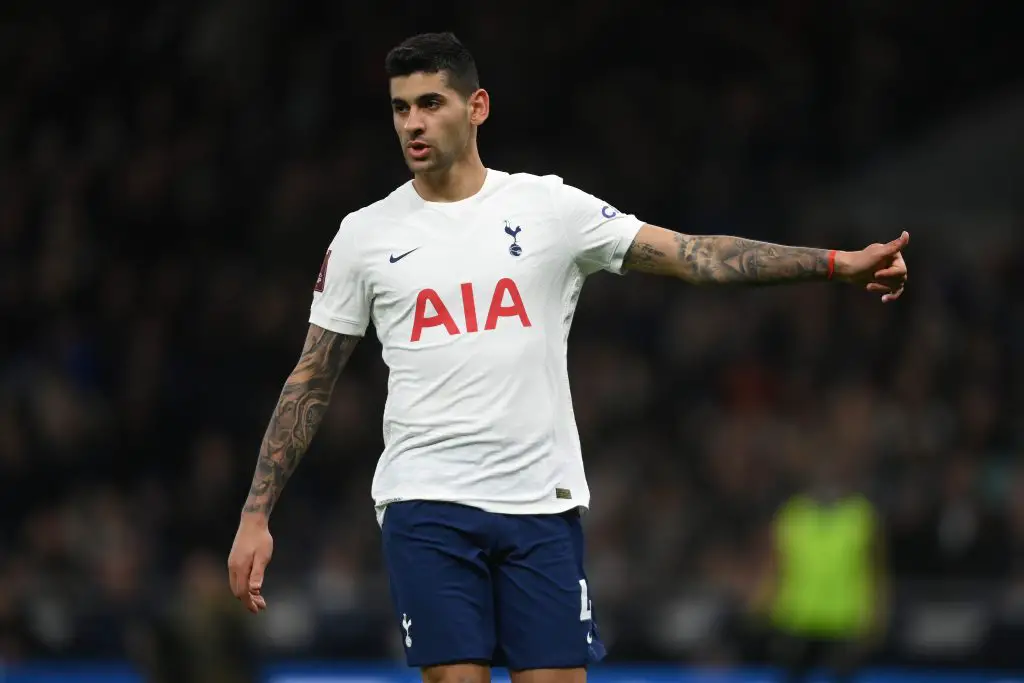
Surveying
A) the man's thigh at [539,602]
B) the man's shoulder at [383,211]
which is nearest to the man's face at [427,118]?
the man's shoulder at [383,211]

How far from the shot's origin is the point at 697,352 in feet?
40.6

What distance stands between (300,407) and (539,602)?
32.4 inches

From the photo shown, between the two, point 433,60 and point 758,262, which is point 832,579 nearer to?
point 758,262

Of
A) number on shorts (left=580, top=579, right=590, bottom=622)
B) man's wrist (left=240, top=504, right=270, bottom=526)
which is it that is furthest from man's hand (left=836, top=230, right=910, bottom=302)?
man's wrist (left=240, top=504, right=270, bottom=526)

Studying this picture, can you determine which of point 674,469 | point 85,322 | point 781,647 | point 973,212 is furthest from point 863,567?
point 85,322

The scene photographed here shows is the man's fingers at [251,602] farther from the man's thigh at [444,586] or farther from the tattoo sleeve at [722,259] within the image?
the tattoo sleeve at [722,259]

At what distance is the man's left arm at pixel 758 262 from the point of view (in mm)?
4387

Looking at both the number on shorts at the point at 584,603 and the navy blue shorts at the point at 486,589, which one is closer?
the navy blue shorts at the point at 486,589

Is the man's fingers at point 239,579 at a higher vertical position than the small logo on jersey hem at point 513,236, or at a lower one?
lower

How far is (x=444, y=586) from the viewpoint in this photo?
454cm

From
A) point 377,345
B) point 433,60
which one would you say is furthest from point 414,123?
point 377,345

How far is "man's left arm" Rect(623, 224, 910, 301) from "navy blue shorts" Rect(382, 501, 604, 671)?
2.35ft

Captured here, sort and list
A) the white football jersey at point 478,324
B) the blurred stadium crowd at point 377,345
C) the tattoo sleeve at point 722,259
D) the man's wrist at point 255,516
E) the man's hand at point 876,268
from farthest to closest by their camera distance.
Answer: the blurred stadium crowd at point 377,345 → the man's wrist at point 255,516 → the white football jersey at point 478,324 → the tattoo sleeve at point 722,259 → the man's hand at point 876,268

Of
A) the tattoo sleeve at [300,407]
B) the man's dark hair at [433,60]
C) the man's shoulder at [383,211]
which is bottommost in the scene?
the tattoo sleeve at [300,407]
